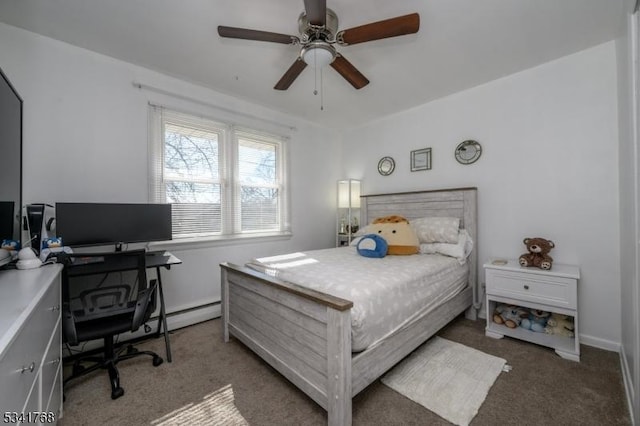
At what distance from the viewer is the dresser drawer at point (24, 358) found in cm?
71

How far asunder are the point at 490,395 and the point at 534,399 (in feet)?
0.85

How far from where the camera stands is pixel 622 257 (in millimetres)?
2072

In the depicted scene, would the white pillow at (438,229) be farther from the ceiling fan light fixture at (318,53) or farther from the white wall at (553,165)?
the ceiling fan light fixture at (318,53)

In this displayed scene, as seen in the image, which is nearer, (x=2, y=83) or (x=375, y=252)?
(x=2, y=83)

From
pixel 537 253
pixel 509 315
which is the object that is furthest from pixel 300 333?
pixel 537 253

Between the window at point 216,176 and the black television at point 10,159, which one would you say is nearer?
the black television at point 10,159

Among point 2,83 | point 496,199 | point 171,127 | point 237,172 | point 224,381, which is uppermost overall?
point 171,127

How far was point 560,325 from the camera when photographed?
230 centimetres

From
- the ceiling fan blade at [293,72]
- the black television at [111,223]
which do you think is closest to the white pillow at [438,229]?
the ceiling fan blade at [293,72]

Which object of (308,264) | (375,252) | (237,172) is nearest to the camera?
(308,264)

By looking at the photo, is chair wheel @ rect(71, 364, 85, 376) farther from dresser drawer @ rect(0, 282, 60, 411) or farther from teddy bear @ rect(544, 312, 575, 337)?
teddy bear @ rect(544, 312, 575, 337)

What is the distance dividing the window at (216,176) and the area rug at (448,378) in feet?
7.53

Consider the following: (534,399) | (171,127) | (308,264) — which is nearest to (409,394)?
(534,399)

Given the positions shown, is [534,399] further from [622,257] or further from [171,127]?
[171,127]
